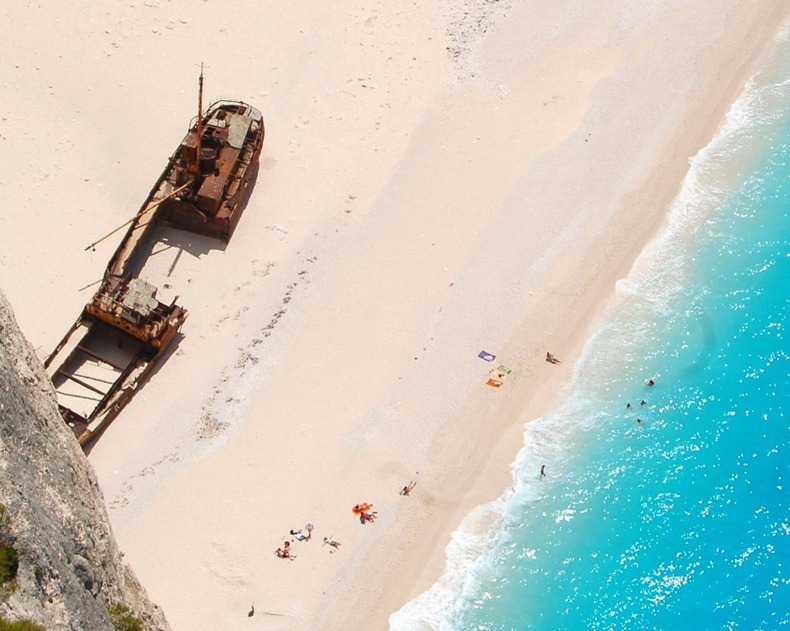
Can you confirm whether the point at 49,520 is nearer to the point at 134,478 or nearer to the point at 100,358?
the point at 134,478

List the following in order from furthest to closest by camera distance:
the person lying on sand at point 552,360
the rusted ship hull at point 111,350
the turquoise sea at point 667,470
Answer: the person lying on sand at point 552,360 → the rusted ship hull at point 111,350 → the turquoise sea at point 667,470

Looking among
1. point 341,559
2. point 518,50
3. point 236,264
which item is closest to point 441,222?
point 236,264

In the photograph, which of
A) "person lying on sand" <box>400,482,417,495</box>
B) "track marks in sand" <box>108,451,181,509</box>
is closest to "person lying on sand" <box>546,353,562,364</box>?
"person lying on sand" <box>400,482,417,495</box>

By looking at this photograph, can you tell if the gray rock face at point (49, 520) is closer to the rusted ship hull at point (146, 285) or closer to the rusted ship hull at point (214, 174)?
the rusted ship hull at point (146, 285)

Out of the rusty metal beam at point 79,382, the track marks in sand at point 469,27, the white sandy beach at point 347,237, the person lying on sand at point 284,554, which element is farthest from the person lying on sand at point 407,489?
the track marks in sand at point 469,27

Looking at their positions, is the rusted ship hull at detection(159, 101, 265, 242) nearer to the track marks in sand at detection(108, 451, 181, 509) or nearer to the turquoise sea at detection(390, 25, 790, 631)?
the track marks in sand at detection(108, 451, 181, 509)

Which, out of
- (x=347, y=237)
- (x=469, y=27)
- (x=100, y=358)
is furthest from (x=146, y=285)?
(x=469, y=27)
